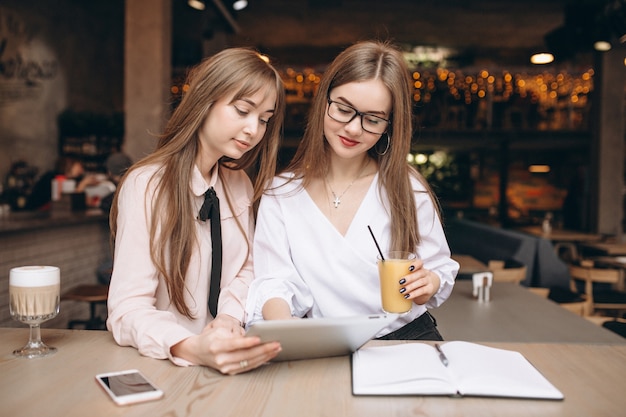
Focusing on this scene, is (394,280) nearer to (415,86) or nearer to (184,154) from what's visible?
(184,154)

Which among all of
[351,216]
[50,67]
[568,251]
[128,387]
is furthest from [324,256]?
[50,67]

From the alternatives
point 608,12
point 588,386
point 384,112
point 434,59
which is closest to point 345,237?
point 384,112

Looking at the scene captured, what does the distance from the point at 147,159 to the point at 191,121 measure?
7.8 inches

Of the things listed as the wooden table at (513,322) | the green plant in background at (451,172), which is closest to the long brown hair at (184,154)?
the wooden table at (513,322)

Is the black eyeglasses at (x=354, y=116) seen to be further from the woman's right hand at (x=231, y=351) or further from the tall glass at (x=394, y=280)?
the woman's right hand at (x=231, y=351)

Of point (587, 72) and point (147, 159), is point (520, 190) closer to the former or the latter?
point (587, 72)

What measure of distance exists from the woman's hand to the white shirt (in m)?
0.22

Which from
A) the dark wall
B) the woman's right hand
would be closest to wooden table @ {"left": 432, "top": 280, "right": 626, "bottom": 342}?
the woman's right hand

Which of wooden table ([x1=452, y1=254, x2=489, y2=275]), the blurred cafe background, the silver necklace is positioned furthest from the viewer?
the blurred cafe background

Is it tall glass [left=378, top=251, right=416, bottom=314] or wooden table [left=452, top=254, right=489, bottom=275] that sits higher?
tall glass [left=378, top=251, right=416, bottom=314]

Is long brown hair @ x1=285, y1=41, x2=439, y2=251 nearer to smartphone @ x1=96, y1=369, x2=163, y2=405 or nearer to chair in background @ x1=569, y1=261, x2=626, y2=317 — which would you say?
smartphone @ x1=96, y1=369, x2=163, y2=405

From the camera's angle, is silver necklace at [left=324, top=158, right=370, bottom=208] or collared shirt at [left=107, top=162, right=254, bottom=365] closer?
collared shirt at [left=107, top=162, right=254, bottom=365]

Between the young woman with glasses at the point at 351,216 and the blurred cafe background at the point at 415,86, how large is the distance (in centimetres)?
423

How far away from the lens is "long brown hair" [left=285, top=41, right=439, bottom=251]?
73.7 inches
